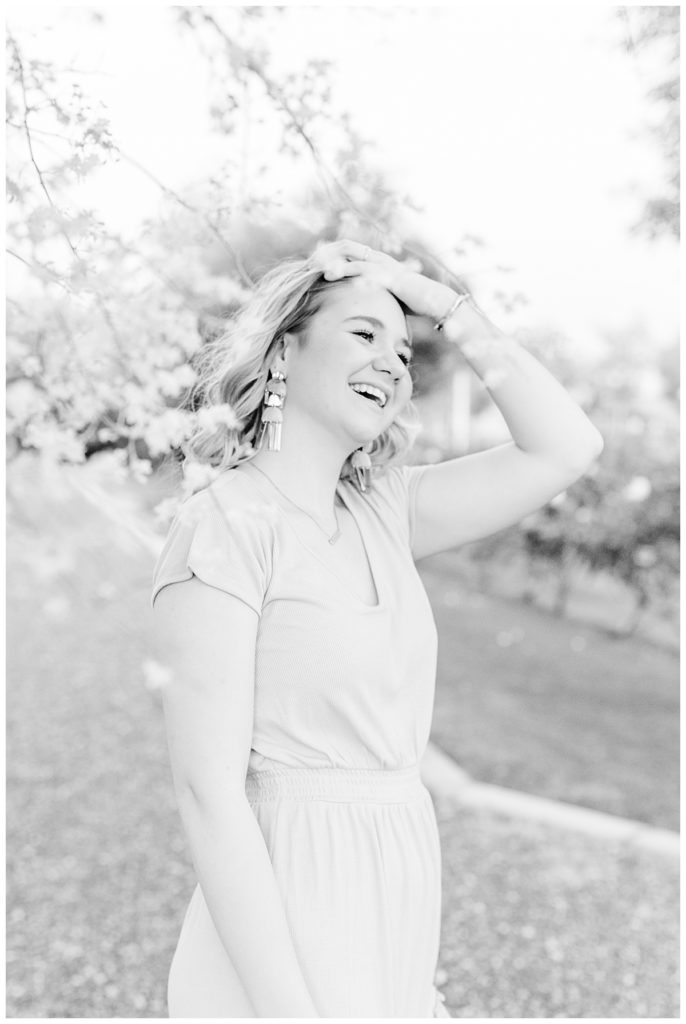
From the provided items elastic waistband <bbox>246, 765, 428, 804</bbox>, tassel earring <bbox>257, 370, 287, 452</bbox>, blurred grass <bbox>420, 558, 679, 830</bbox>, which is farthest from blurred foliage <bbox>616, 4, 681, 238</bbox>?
blurred grass <bbox>420, 558, 679, 830</bbox>

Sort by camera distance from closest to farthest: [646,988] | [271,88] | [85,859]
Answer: [271,88], [646,988], [85,859]

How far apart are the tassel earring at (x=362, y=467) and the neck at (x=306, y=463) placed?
123 millimetres

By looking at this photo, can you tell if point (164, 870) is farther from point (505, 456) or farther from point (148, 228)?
point (148, 228)

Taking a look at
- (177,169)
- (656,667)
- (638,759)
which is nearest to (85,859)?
(638,759)

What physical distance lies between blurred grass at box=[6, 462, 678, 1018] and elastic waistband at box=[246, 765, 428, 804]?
30 cm

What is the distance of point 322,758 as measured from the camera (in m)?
1.51

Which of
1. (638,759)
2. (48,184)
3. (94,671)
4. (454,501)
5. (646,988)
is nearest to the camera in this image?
(48,184)

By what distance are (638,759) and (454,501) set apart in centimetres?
410

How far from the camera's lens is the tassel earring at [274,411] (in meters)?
1.65

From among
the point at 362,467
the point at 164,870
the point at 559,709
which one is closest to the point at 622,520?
the point at 559,709

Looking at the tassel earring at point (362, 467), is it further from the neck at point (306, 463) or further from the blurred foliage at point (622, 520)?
the blurred foliage at point (622, 520)

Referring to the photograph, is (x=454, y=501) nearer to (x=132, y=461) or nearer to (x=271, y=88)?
(x=132, y=461)

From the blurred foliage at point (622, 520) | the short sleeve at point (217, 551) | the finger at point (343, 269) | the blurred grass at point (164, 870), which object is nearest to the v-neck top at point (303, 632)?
the short sleeve at point (217, 551)

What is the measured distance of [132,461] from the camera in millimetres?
1656
